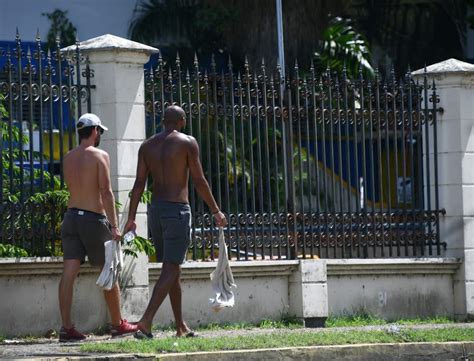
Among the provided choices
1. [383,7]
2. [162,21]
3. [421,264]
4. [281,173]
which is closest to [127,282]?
[281,173]

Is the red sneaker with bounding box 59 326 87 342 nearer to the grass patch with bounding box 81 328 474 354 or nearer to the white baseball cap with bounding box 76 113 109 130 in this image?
the grass patch with bounding box 81 328 474 354

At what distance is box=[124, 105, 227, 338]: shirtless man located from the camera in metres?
10.5

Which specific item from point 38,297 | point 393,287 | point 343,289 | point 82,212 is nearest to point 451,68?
point 393,287

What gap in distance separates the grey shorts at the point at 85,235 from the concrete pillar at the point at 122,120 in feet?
3.23

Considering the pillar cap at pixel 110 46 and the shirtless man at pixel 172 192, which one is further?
the pillar cap at pixel 110 46

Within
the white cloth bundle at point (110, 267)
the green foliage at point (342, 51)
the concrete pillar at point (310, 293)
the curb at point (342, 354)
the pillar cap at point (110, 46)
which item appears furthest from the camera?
the green foliage at point (342, 51)

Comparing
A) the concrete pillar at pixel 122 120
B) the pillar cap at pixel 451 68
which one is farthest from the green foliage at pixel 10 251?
the pillar cap at pixel 451 68

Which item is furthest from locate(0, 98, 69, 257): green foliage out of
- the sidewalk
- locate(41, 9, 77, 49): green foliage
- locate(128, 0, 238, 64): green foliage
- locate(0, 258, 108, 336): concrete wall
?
locate(128, 0, 238, 64): green foliage

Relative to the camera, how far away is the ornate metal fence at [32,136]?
447 inches

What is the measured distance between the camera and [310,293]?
12.8m

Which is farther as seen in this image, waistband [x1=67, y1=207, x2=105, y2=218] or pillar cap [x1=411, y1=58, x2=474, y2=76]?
pillar cap [x1=411, y1=58, x2=474, y2=76]

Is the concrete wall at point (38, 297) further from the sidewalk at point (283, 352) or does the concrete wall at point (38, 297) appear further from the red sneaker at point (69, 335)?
the red sneaker at point (69, 335)

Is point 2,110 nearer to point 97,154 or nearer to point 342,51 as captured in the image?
point 97,154

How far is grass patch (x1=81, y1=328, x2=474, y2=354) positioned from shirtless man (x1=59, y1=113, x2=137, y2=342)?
3.01 feet
